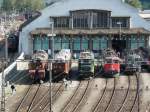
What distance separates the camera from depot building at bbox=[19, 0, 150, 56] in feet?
245

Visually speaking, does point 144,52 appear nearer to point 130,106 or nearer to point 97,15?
point 97,15

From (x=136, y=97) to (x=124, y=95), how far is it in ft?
4.79

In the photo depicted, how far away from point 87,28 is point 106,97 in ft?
75.8

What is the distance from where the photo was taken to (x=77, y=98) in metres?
54.3

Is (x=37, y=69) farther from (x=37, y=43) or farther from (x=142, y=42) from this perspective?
(x=142, y=42)

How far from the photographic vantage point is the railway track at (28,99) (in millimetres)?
50872

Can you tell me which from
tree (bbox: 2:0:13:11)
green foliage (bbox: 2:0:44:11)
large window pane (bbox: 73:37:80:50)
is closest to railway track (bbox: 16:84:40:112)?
large window pane (bbox: 73:37:80:50)

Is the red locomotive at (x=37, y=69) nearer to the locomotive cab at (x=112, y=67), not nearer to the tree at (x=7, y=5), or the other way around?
the locomotive cab at (x=112, y=67)

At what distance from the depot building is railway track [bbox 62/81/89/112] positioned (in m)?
14.9

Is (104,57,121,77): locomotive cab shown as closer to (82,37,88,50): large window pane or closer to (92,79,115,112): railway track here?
(92,79,115,112): railway track

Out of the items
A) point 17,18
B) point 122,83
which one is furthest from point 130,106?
point 17,18

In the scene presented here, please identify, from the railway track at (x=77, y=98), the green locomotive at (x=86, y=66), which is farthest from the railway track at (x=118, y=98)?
the green locomotive at (x=86, y=66)

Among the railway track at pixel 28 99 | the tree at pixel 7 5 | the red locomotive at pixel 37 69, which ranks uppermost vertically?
the tree at pixel 7 5

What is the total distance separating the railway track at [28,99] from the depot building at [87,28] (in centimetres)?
1617
